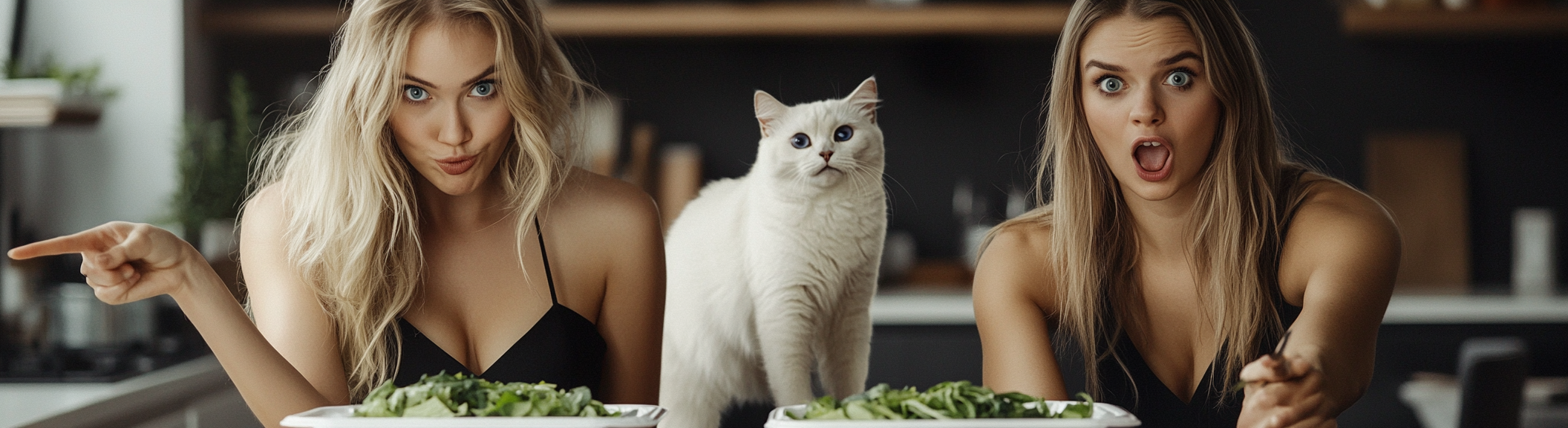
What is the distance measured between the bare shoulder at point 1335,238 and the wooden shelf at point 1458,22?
8.72ft

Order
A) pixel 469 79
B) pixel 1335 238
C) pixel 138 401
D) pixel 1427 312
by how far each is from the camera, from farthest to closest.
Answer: pixel 1427 312, pixel 138 401, pixel 1335 238, pixel 469 79

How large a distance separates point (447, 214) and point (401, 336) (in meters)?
0.14

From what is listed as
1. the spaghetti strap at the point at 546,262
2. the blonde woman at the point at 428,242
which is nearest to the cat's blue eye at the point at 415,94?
the blonde woman at the point at 428,242

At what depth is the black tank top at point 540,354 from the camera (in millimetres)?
1087

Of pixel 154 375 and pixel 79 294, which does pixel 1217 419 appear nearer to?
pixel 154 375

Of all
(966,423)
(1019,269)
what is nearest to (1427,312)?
(1019,269)

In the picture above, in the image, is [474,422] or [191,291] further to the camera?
[191,291]

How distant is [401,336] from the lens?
1.08 meters

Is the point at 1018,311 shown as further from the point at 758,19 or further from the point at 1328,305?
the point at 758,19

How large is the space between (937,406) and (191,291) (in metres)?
0.65

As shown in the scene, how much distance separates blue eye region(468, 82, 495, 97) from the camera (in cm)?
101

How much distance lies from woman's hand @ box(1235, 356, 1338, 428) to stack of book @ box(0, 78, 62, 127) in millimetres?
2357

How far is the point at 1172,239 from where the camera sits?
1.19 m

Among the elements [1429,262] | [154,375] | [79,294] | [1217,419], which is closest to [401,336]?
[1217,419]
